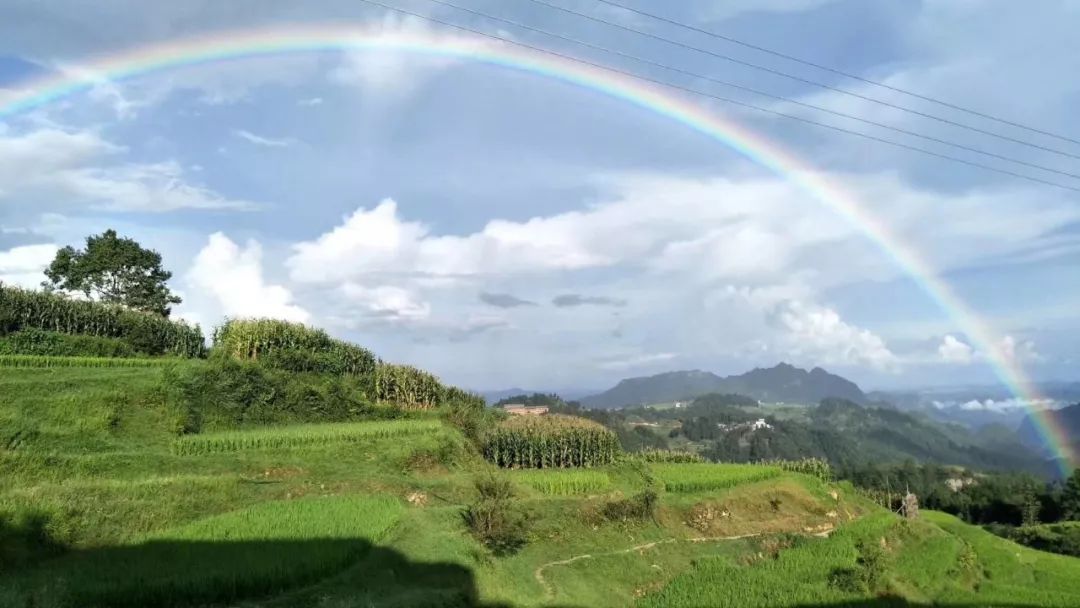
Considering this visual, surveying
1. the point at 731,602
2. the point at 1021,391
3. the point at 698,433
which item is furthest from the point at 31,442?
the point at 698,433

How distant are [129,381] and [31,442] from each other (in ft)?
19.0

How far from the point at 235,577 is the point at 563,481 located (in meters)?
14.8

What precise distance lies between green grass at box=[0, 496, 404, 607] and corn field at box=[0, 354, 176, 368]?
17829 mm

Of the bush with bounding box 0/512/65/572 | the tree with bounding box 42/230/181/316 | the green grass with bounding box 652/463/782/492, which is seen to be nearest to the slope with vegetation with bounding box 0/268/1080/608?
the bush with bounding box 0/512/65/572

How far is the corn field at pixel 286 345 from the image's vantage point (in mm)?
34500

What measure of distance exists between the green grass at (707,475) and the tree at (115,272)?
41330 mm

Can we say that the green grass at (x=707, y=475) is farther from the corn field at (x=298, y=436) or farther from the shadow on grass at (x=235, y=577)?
the shadow on grass at (x=235, y=577)

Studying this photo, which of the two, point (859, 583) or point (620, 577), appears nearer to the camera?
point (620, 577)

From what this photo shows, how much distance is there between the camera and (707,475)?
92.8 feet

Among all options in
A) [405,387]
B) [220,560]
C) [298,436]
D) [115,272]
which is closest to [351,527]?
[220,560]

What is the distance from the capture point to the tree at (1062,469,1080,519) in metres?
60.6

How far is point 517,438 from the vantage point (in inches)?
1127

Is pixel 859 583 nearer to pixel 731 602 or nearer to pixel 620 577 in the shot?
pixel 731 602

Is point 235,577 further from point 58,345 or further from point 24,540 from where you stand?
point 58,345
